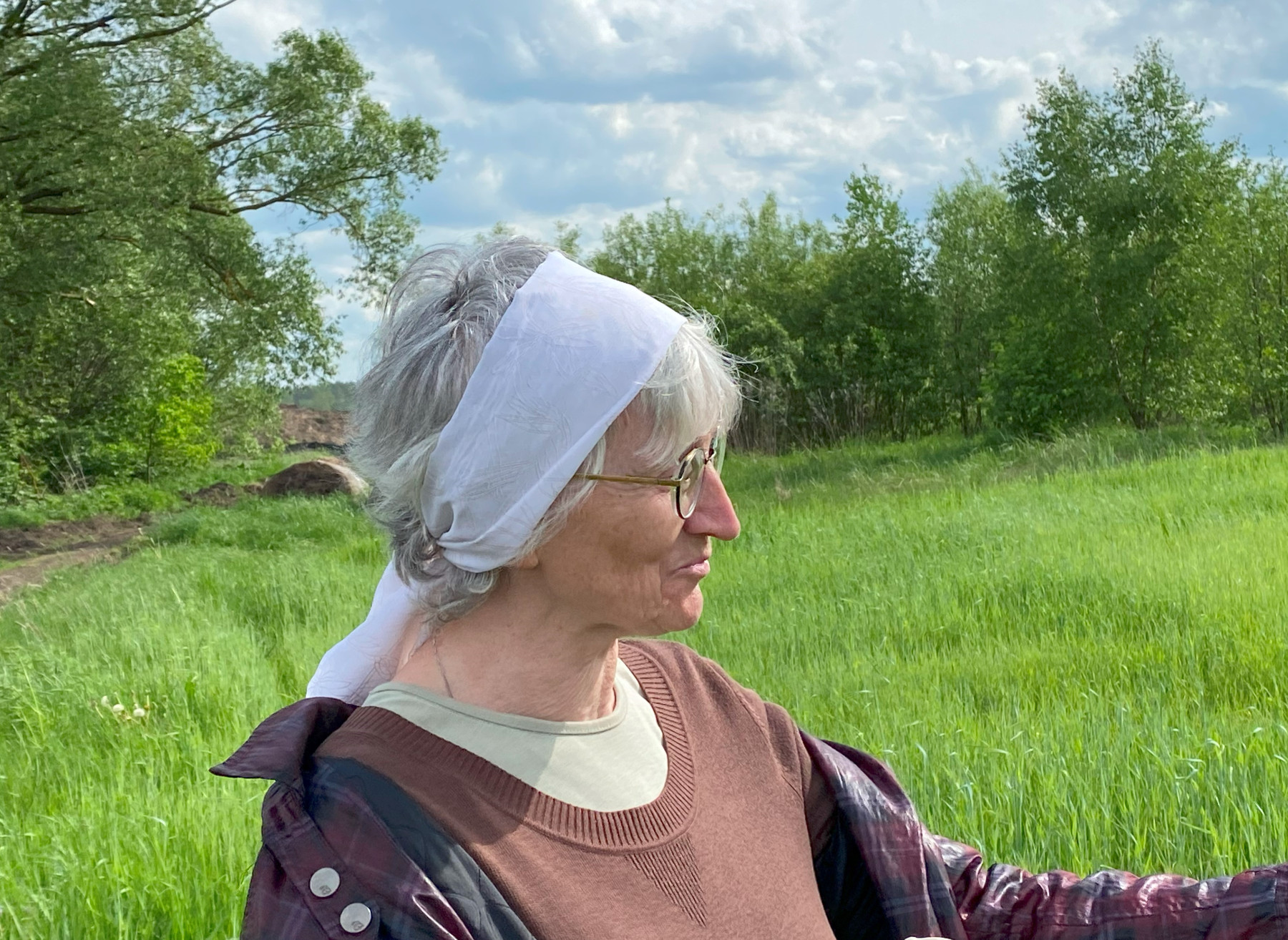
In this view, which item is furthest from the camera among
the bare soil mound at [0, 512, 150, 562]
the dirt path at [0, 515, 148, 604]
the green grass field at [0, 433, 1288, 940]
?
the bare soil mound at [0, 512, 150, 562]

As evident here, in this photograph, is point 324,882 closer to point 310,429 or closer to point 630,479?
point 630,479

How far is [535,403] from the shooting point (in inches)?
47.9

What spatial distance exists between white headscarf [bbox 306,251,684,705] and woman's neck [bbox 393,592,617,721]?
92 millimetres

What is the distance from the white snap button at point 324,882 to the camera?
3.35ft

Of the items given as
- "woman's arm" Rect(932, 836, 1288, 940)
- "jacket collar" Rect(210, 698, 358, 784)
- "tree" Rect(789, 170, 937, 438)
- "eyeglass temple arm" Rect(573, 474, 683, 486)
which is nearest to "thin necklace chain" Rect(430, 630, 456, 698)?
"jacket collar" Rect(210, 698, 358, 784)

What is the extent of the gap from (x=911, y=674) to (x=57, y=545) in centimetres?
1327

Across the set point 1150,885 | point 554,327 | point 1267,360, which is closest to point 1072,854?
point 1150,885

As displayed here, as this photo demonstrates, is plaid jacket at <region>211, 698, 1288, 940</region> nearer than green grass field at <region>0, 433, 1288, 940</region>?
Yes

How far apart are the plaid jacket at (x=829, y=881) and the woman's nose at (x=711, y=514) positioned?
35 cm

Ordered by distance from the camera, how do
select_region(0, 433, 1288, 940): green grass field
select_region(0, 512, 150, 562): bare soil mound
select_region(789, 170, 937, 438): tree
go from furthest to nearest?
select_region(789, 170, 937, 438): tree < select_region(0, 512, 150, 562): bare soil mound < select_region(0, 433, 1288, 940): green grass field

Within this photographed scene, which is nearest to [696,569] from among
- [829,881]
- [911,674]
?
[829,881]

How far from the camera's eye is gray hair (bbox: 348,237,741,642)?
4.11 feet

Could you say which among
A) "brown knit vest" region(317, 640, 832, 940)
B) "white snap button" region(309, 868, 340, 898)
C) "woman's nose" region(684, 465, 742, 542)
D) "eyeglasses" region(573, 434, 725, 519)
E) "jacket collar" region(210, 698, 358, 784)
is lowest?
"brown knit vest" region(317, 640, 832, 940)

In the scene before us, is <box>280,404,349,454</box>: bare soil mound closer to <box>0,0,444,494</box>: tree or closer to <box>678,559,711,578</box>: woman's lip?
<box>0,0,444,494</box>: tree
